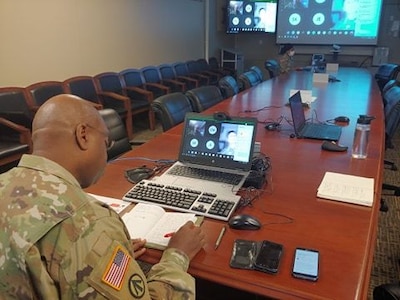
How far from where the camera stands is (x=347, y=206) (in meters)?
1.34

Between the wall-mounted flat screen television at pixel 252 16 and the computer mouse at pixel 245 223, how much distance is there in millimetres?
7714

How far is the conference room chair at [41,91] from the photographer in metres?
3.50

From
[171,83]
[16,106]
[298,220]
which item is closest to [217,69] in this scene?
[171,83]

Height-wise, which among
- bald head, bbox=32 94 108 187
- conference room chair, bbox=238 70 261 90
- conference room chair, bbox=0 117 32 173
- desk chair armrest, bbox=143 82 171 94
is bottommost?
conference room chair, bbox=0 117 32 173

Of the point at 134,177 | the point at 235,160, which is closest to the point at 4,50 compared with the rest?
the point at 134,177

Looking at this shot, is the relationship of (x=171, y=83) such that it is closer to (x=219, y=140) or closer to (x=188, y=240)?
(x=219, y=140)

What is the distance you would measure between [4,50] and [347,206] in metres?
3.47

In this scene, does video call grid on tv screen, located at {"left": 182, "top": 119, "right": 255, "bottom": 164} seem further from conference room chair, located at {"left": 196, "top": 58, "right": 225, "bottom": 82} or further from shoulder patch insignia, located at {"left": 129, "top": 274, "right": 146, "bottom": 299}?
conference room chair, located at {"left": 196, "top": 58, "right": 225, "bottom": 82}

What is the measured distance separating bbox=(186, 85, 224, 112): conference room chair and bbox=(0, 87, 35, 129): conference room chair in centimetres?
140

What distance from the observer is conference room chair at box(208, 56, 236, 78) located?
24.1 ft

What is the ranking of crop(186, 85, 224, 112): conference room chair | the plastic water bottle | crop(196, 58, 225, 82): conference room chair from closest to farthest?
the plastic water bottle → crop(186, 85, 224, 112): conference room chair → crop(196, 58, 225, 82): conference room chair

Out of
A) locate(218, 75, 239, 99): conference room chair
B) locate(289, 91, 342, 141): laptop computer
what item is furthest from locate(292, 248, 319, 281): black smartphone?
locate(218, 75, 239, 99): conference room chair

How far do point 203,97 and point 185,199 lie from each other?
204cm

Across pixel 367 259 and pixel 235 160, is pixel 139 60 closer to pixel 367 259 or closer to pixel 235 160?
pixel 235 160
